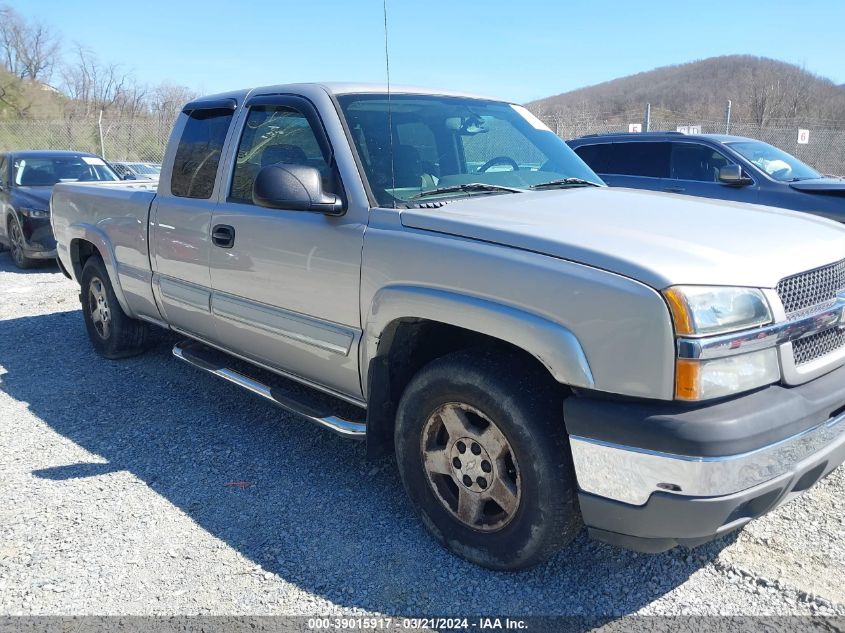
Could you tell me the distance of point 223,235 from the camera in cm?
387

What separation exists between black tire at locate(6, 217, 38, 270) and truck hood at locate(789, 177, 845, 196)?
391 inches

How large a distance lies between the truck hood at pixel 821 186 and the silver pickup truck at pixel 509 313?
513 centimetres

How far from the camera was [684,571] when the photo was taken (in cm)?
288

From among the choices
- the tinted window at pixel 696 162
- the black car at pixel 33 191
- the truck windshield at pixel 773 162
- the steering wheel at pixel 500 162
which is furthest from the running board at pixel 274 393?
the truck windshield at pixel 773 162

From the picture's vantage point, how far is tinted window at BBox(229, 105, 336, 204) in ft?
11.4

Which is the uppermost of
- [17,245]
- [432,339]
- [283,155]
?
[283,155]

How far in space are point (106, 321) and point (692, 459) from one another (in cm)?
488

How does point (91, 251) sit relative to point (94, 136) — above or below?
below

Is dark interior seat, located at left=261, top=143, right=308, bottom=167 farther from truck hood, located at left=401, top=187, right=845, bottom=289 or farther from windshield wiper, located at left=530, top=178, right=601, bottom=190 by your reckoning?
windshield wiper, located at left=530, top=178, right=601, bottom=190

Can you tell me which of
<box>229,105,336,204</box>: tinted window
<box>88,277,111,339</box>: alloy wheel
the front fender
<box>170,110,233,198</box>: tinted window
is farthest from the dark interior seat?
<box>88,277,111,339</box>: alloy wheel

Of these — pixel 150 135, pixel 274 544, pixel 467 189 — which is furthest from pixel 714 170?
pixel 150 135

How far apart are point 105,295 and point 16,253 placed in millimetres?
5593

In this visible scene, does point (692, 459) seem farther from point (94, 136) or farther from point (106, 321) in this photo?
point (94, 136)

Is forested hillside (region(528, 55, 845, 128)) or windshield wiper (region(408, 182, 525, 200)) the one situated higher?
forested hillside (region(528, 55, 845, 128))
